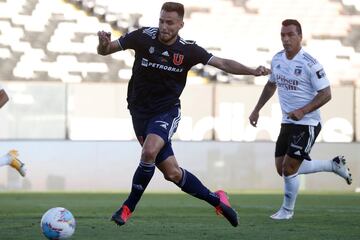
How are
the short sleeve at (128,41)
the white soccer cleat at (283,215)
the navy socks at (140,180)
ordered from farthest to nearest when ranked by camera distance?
the white soccer cleat at (283,215), the short sleeve at (128,41), the navy socks at (140,180)

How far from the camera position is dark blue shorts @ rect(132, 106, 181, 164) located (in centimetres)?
756

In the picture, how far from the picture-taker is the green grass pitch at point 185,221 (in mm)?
7344

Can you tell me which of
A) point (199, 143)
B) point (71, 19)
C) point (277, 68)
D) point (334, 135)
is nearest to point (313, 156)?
point (334, 135)

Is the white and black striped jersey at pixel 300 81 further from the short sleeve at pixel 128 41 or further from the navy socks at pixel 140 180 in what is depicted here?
the navy socks at pixel 140 180

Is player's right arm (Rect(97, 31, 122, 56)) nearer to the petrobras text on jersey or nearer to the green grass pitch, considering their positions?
the petrobras text on jersey

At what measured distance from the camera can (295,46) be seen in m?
9.24

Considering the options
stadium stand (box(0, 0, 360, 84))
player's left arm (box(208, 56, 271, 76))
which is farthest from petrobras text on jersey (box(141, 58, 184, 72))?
stadium stand (box(0, 0, 360, 84))

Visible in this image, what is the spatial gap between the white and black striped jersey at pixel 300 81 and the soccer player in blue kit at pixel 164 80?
5.25 feet

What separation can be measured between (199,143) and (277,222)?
355 inches

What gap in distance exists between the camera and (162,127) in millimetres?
7578

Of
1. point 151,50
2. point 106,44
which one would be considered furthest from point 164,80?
point 106,44

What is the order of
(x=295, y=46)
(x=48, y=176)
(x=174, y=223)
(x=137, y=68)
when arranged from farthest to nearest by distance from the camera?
(x=48, y=176), (x=295, y=46), (x=174, y=223), (x=137, y=68)

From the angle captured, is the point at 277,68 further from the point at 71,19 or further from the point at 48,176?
the point at 71,19

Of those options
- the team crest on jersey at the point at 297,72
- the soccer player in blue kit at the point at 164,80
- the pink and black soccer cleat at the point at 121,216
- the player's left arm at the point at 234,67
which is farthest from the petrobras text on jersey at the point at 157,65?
the team crest on jersey at the point at 297,72
